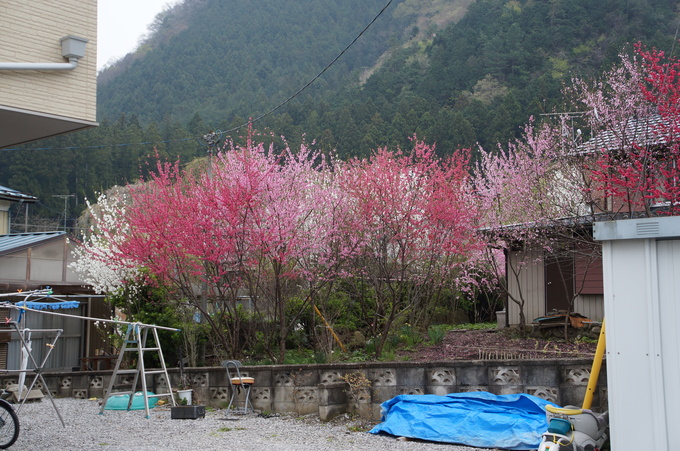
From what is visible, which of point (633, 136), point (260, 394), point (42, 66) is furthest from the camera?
point (633, 136)

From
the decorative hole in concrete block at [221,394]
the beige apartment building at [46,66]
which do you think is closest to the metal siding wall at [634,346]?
the beige apartment building at [46,66]

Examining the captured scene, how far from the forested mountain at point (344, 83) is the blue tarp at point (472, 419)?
39.6 feet

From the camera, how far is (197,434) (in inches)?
362

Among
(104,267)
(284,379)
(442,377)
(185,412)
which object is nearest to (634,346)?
(442,377)

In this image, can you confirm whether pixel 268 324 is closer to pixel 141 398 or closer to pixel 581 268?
pixel 141 398

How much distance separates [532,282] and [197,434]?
8123 mm

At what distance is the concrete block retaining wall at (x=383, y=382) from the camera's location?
848cm

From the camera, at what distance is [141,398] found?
476 inches

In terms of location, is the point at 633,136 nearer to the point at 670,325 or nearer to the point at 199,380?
the point at 670,325

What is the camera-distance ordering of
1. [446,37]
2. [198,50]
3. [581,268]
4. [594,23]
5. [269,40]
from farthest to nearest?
[269,40], [198,50], [446,37], [594,23], [581,268]

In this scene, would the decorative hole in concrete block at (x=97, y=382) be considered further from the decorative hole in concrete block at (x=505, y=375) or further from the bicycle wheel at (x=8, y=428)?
the decorative hole in concrete block at (x=505, y=375)

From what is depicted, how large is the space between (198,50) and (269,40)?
9.11m

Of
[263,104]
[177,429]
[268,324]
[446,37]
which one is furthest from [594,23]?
[177,429]

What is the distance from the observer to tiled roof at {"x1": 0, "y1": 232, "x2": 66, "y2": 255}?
1645 centimetres
